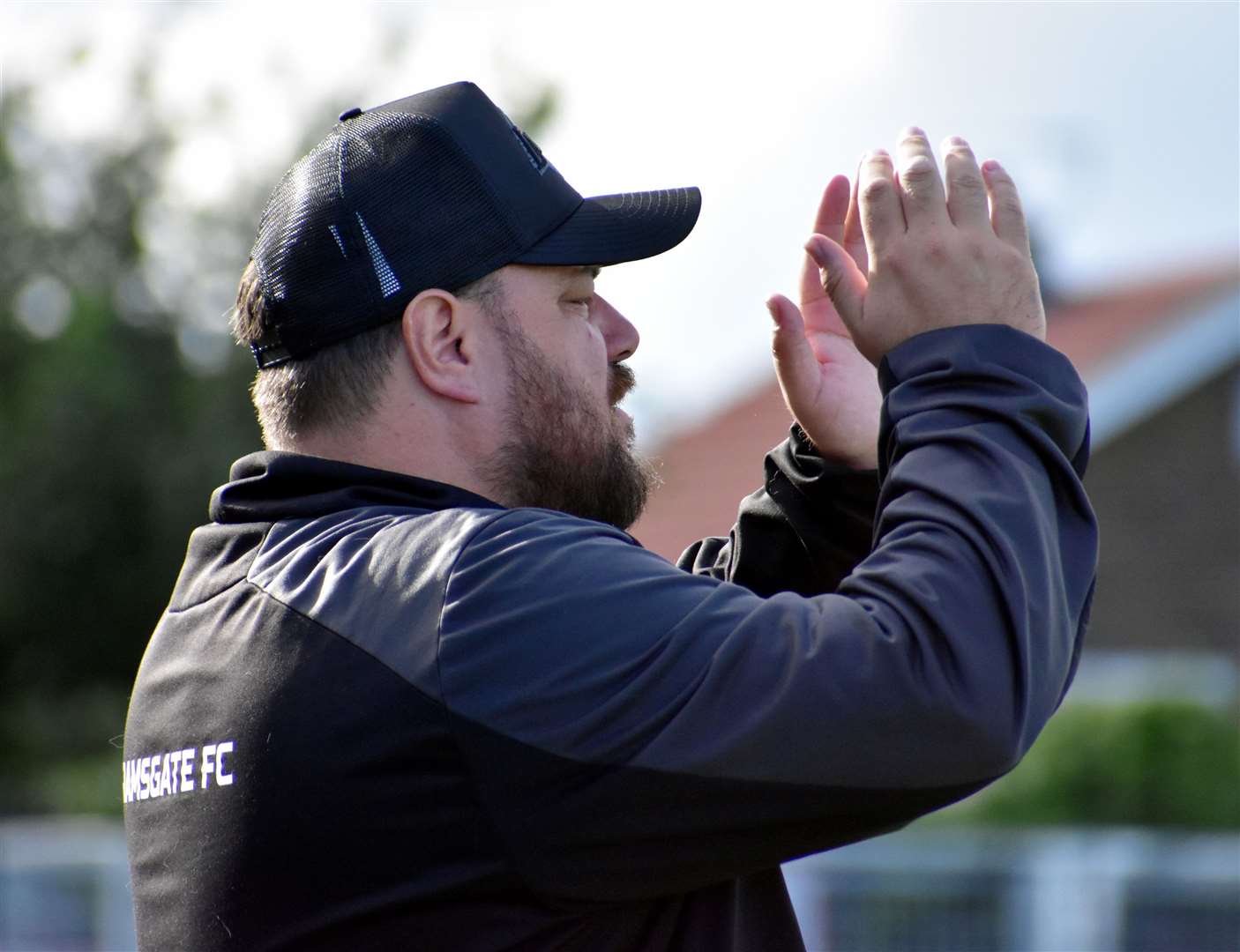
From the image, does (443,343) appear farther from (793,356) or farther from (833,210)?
(833,210)

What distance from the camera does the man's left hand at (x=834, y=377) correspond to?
2.20 m

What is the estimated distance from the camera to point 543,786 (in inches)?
66.3

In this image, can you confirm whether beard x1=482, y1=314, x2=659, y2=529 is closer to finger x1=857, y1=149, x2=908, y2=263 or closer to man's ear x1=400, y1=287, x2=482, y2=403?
man's ear x1=400, y1=287, x2=482, y2=403

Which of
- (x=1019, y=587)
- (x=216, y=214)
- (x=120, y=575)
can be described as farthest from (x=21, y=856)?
(x=1019, y=587)

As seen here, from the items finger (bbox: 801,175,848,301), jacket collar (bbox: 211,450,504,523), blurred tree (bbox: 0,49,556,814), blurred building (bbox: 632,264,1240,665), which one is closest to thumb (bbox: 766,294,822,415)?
finger (bbox: 801,175,848,301)

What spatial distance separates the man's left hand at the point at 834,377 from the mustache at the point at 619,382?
9.4 inches

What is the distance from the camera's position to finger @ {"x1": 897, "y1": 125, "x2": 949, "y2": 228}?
1900mm

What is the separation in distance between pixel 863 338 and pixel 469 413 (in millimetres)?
534

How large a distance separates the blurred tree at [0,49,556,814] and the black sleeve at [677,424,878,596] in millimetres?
10558

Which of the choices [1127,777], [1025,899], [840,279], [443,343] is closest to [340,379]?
[443,343]

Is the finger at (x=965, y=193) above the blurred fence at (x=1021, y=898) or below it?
above

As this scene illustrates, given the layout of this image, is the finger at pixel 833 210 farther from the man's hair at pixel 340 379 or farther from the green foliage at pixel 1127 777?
the green foliage at pixel 1127 777

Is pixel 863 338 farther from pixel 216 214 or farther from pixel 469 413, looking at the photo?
pixel 216 214

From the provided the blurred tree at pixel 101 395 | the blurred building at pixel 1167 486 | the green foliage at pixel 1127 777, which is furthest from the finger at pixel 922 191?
the blurred building at pixel 1167 486
